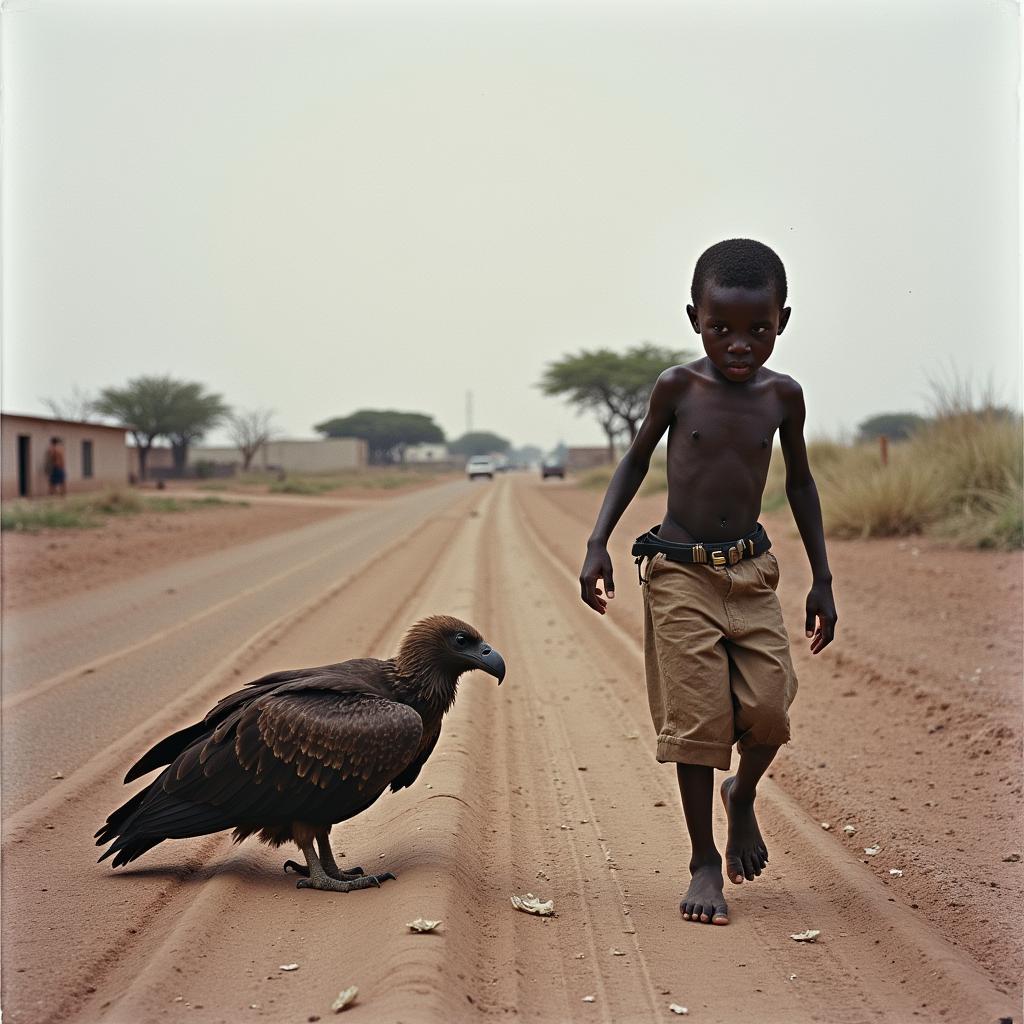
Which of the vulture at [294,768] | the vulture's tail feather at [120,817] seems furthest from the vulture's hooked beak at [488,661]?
the vulture's tail feather at [120,817]

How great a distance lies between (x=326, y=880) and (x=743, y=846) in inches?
60.1

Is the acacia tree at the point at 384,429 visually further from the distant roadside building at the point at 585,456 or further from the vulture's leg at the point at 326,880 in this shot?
the vulture's leg at the point at 326,880

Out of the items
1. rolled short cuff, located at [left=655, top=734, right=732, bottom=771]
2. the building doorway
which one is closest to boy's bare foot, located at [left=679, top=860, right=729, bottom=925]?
rolled short cuff, located at [left=655, top=734, right=732, bottom=771]

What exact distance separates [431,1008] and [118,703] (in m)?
4.91

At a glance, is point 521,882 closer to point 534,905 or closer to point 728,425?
point 534,905

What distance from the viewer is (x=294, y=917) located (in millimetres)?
3840

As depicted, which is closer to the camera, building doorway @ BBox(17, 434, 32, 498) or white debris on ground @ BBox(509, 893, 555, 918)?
white debris on ground @ BBox(509, 893, 555, 918)

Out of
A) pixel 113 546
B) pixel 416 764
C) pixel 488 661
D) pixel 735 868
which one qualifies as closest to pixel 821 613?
pixel 735 868

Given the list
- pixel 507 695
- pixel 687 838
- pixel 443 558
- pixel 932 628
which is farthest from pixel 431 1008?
pixel 443 558

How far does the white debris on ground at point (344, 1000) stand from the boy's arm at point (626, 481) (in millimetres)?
1511

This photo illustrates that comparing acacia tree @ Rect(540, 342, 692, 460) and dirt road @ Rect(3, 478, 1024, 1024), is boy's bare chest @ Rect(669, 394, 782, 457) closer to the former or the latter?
dirt road @ Rect(3, 478, 1024, 1024)

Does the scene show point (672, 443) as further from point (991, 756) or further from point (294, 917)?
point (991, 756)

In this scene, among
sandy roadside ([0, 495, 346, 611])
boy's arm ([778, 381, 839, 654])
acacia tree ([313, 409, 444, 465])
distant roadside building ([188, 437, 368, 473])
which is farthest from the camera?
acacia tree ([313, 409, 444, 465])

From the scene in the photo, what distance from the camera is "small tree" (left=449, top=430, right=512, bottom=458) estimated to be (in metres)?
160
